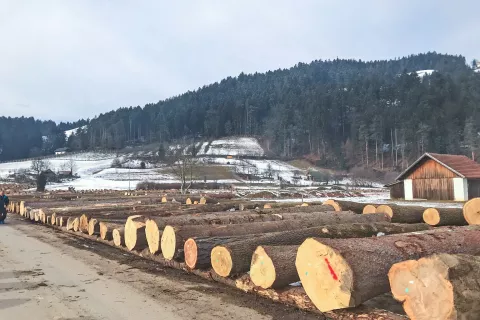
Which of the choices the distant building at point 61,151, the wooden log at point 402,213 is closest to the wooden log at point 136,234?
the wooden log at point 402,213

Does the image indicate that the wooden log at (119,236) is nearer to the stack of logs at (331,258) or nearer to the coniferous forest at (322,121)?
the stack of logs at (331,258)

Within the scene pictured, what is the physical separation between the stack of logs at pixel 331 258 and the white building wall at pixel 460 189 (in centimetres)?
2256

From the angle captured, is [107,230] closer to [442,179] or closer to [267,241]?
[267,241]

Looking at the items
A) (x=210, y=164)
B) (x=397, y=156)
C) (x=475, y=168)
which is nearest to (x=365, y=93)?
(x=397, y=156)

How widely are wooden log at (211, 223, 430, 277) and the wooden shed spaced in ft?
86.9

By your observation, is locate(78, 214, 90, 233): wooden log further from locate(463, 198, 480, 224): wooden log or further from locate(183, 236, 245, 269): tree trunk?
locate(463, 198, 480, 224): wooden log

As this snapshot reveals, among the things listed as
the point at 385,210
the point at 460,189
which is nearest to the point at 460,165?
the point at 460,189

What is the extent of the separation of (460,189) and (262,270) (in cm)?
3039

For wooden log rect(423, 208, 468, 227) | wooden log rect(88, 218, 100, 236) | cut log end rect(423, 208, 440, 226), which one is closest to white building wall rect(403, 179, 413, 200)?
wooden log rect(423, 208, 468, 227)

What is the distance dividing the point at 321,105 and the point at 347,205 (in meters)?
103

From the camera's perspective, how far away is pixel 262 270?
573cm

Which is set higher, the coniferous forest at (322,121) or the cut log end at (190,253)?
the coniferous forest at (322,121)

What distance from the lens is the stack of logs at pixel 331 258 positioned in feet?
12.2

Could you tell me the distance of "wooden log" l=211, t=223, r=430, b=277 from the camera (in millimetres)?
6504
